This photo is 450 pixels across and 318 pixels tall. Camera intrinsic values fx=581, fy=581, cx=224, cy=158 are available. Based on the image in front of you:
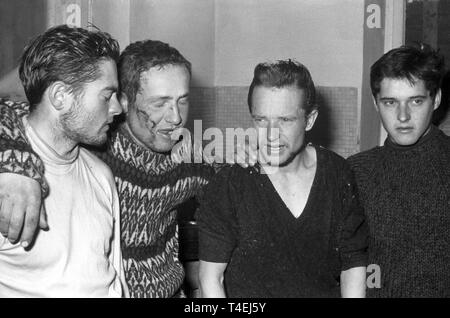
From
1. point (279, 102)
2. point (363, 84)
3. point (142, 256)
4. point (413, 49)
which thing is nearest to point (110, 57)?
point (279, 102)

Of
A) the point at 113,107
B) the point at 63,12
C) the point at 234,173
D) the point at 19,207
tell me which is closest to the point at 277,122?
the point at 234,173

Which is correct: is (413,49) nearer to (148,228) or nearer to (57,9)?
(148,228)

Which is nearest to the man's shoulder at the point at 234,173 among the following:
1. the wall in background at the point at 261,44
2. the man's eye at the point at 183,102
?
the man's eye at the point at 183,102

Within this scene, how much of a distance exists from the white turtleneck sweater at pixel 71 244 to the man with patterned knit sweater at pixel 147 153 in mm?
105

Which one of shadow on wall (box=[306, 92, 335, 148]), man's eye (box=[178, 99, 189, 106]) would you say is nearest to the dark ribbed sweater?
man's eye (box=[178, 99, 189, 106])

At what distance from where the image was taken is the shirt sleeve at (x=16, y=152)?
3.54 ft

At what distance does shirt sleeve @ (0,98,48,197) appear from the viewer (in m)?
1.08

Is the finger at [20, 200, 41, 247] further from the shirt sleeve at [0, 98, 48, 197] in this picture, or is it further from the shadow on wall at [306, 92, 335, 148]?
the shadow on wall at [306, 92, 335, 148]

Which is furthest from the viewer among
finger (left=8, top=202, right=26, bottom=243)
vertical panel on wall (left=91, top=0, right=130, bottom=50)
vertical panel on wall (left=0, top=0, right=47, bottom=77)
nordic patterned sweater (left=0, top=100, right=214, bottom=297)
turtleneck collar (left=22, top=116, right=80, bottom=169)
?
vertical panel on wall (left=91, top=0, right=130, bottom=50)

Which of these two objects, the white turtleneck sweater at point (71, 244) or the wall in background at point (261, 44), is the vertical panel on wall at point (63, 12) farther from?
the white turtleneck sweater at point (71, 244)

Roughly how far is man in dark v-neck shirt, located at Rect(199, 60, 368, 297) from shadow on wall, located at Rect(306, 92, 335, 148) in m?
1.28

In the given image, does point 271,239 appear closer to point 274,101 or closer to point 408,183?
point 274,101

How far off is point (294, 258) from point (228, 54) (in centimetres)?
173
